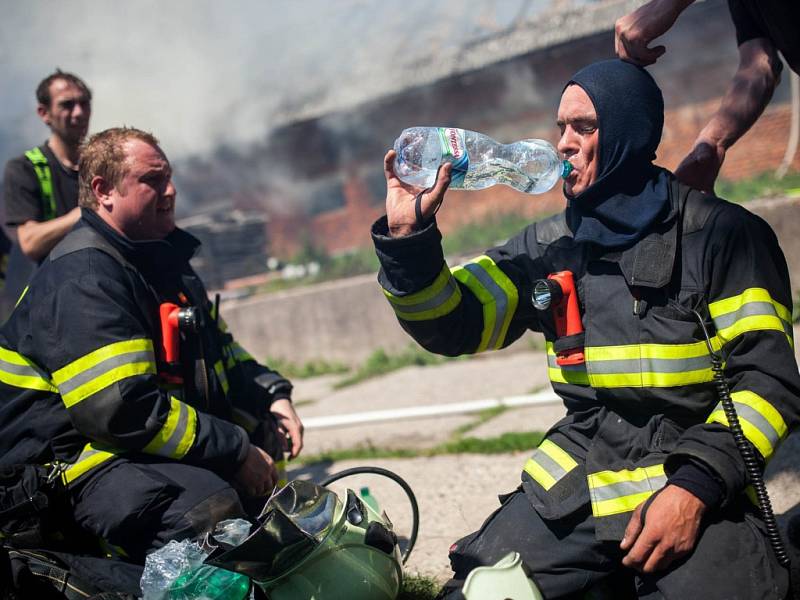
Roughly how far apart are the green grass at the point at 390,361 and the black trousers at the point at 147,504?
199 inches

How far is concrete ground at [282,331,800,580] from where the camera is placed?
133 inches

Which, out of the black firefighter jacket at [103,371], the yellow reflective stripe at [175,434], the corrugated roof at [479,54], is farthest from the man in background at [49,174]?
the corrugated roof at [479,54]

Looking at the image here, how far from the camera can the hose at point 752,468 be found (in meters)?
2.07

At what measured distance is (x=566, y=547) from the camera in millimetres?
2344

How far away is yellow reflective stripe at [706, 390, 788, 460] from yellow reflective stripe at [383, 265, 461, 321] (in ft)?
2.87

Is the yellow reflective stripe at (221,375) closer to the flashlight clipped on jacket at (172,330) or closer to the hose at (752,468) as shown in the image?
the flashlight clipped on jacket at (172,330)

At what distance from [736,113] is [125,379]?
2.38m

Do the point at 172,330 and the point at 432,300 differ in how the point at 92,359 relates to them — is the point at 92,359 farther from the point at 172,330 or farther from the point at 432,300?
the point at 432,300

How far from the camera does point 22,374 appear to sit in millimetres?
2893

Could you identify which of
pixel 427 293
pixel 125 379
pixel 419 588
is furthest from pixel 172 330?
pixel 419 588

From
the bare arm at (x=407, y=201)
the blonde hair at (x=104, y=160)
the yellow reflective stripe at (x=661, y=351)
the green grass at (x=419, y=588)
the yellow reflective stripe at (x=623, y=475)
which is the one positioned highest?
the blonde hair at (x=104, y=160)

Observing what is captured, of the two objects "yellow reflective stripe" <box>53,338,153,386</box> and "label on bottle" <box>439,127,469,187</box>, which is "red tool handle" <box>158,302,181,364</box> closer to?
"yellow reflective stripe" <box>53,338,153,386</box>

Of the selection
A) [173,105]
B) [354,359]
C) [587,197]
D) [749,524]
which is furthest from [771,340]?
[173,105]

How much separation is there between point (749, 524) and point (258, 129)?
16.2 meters
